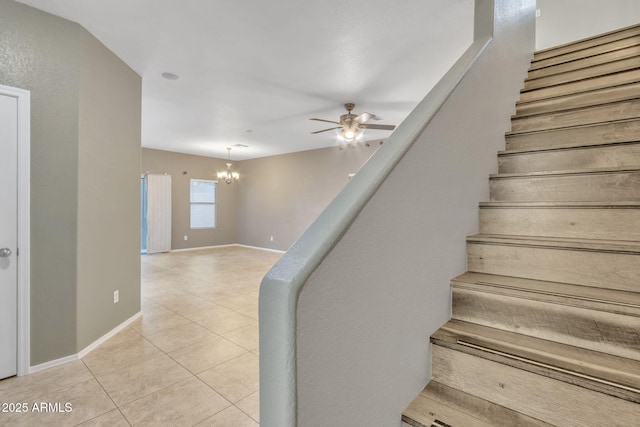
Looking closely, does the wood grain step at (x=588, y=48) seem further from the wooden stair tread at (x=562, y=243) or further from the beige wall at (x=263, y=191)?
the beige wall at (x=263, y=191)

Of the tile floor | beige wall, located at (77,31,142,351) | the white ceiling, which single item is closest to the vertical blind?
the white ceiling

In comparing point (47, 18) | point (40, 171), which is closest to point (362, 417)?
point (40, 171)

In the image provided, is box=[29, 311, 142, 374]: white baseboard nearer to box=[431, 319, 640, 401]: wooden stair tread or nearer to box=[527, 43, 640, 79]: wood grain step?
box=[431, 319, 640, 401]: wooden stair tread

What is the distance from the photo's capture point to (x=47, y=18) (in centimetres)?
232

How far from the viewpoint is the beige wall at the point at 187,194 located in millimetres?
8023

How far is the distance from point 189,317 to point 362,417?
3.16 metres

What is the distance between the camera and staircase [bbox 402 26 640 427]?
92 cm

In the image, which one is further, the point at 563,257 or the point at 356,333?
the point at 563,257

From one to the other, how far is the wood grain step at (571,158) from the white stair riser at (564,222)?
0.37m

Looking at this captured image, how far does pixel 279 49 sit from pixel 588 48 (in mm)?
2758

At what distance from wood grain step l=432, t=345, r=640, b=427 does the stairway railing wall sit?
0.29 feet

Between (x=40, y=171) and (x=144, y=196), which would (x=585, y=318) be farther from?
(x=144, y=196)

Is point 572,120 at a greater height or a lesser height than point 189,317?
greater

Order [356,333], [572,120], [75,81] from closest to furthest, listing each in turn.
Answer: [356,333], [572,120], [75,81]
